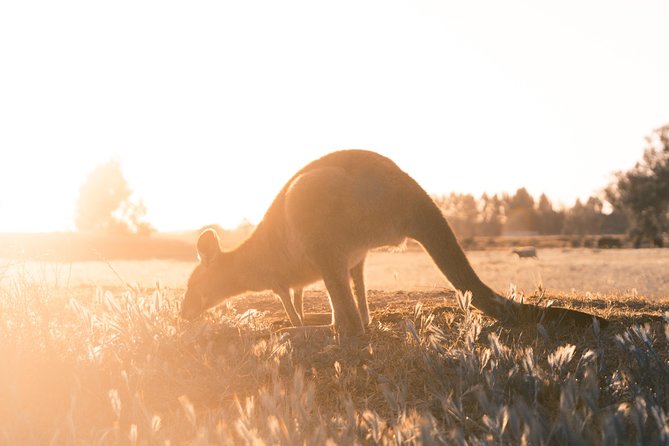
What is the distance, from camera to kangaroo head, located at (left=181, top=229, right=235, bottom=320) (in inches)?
297

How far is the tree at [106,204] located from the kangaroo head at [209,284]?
2099 inches

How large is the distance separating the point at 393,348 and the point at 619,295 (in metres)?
4.35

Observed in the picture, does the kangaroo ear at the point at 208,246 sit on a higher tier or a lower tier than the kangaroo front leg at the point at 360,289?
higher

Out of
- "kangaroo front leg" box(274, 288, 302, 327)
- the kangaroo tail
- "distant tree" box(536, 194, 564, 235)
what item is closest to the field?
the kangaroo tail

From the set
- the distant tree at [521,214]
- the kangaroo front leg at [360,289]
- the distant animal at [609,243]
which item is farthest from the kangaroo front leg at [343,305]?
the distant tree at [521,214]

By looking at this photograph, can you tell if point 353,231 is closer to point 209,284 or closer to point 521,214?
point 209,284

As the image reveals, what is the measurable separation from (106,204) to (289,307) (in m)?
57.4

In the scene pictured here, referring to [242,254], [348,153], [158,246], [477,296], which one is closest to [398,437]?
[477,296]

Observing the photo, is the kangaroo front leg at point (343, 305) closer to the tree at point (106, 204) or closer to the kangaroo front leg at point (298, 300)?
the kangaroo front leg at point (298, 300)

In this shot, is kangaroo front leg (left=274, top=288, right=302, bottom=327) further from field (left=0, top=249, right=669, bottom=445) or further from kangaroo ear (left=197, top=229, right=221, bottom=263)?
kangaroo ear (left=197, top=229, right=221, bottom=263)

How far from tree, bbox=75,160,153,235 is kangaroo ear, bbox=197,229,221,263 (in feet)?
176

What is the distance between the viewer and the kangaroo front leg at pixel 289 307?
6.46 m

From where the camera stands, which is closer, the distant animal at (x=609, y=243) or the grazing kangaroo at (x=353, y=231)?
the grazing kangaroo at (x=353, y=231)

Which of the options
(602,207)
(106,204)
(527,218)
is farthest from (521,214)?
(106,204)
